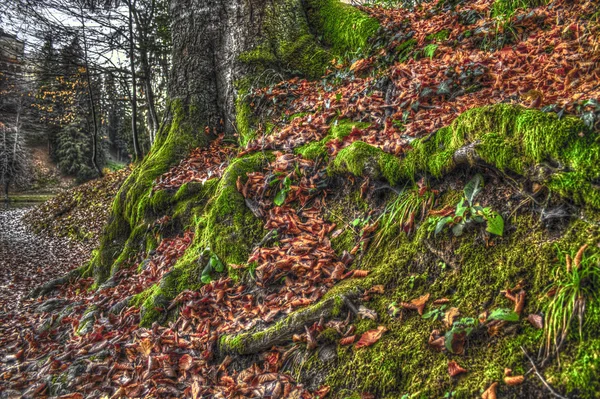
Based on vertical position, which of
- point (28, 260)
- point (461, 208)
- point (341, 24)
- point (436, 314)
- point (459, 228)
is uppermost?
point (341, 24)

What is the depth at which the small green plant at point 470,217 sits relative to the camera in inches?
92.6

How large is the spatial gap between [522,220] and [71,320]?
203 inches

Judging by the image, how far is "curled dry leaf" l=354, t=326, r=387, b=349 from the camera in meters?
2.47

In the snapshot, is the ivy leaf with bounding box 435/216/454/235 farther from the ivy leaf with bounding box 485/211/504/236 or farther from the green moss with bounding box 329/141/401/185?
the green moss with bounding box 329/141/401/185

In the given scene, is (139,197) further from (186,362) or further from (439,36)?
(439,36)

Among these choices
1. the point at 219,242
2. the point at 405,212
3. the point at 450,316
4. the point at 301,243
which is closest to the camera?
the point at 450,316

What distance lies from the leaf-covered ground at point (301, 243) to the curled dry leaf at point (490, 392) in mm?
185

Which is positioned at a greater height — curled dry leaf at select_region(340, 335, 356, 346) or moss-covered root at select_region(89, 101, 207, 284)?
moss-covered root at select_region(89, 101, 207, 284)

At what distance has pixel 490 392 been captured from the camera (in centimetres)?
188

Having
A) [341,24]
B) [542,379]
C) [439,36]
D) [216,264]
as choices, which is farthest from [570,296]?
[341,24]

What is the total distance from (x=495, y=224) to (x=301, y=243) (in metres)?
1.69

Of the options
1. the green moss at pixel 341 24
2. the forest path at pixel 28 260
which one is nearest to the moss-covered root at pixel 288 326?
the green moss at pixel 341 24

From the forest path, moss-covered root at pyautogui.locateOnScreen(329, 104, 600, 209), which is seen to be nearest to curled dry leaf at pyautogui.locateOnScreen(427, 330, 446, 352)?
moss-covered root at pyautogui.locateOnScreen(329, 104, 600, 209)

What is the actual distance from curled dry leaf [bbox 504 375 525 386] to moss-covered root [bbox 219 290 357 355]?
1109 millimetres
